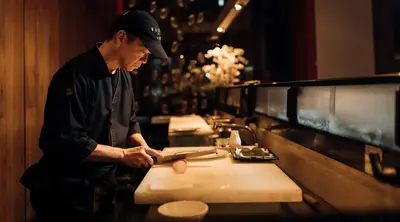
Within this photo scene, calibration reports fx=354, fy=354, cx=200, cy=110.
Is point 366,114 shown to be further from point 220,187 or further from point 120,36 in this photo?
point 120,36

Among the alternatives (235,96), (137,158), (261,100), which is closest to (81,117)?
(137,158)

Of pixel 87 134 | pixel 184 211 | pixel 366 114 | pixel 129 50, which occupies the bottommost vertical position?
pixel 184 211

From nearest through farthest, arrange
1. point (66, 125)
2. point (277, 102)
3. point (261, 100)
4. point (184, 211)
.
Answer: point (184, 211), point (66, 125), point (277, 102), point (261, 100)

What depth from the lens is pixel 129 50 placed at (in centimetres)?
188

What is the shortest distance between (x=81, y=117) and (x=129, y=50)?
0.44 m

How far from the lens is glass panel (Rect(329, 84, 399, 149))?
1142 millimetres

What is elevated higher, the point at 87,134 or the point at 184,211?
the point at 87,134

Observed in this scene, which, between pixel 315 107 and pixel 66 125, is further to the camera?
pixel 315 107

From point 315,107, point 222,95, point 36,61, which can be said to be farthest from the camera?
point 222,95

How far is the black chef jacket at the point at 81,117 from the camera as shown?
64.5 inches

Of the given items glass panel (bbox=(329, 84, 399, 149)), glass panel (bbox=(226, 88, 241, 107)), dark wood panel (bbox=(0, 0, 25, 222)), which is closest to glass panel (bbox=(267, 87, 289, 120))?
glass panel (bbox=(329, 84, 399, 149))

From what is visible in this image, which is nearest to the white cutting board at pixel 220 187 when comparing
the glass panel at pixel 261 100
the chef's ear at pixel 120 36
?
the chef's ear at pixel 120 36

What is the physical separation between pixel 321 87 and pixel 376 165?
1.91 ft

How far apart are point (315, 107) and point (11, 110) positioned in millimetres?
2139
